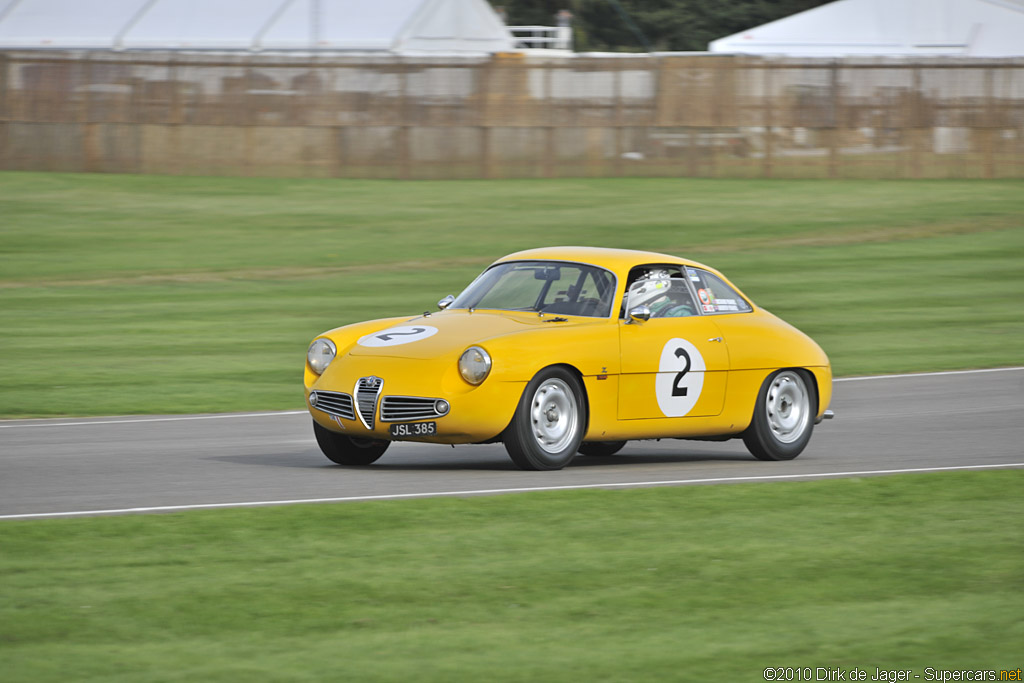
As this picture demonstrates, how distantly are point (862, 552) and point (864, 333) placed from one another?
40.8 feet

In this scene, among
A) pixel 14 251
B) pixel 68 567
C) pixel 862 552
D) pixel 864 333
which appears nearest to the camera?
pixel 68 567

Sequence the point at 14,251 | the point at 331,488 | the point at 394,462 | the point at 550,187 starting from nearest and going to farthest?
the point at 331,488, the point at 394,462, the point at 14,251, the point at 550,187

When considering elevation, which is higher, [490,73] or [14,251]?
[490,73]

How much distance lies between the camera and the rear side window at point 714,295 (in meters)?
11.1

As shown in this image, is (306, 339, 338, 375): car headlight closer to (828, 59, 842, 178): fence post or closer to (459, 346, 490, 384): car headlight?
(459, 346, 490, 384): car headlight

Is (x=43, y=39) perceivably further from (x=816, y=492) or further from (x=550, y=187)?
(x=816, y=492)

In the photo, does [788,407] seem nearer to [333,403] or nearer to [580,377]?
[580,377]

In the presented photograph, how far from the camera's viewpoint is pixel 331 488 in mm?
9219

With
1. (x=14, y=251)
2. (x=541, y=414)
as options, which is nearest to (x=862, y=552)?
(x=541, y=414)

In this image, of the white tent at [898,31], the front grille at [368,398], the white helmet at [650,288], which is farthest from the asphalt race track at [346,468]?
the white tent at [898,31]

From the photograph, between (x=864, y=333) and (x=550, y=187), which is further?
(x=550, y=187)

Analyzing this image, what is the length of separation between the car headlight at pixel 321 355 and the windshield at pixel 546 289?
1036mm

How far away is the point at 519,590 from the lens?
6652mm

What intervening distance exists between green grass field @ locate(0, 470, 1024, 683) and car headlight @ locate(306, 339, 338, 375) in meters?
1.93
